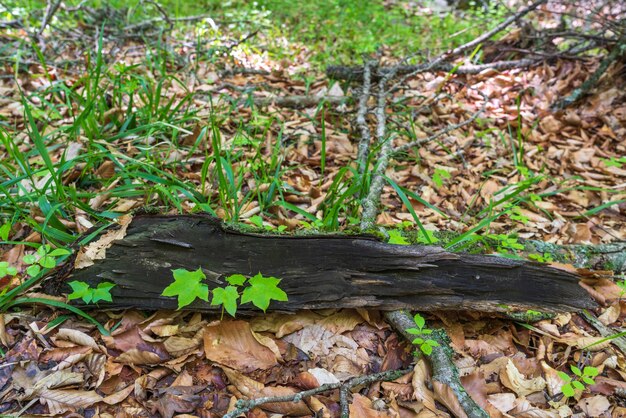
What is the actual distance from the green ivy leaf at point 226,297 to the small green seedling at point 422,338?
28.5 inches

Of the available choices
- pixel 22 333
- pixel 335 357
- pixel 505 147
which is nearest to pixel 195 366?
pixel 335 357

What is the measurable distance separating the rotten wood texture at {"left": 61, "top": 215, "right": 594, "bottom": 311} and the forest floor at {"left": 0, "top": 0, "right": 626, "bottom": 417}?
14cm

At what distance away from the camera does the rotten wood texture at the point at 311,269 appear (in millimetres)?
1807

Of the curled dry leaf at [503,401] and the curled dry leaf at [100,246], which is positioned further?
the curled dry leaf at [100,246]

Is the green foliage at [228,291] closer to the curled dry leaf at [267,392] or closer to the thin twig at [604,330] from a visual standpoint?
the curled dry leaf at [267,392]

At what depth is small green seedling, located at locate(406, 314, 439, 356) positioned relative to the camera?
1.70 m

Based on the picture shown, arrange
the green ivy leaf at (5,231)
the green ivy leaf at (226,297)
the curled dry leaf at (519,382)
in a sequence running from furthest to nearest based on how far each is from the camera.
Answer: the green ivy leaf at (5,231)
the curled dry leaf at (519,382)
the green ivy leaf at (226,297)

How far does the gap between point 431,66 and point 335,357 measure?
10.2ft

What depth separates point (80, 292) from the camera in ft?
5.71

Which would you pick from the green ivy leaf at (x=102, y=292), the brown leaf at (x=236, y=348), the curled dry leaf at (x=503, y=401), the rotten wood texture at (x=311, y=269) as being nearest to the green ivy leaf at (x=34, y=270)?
the rotten wood texture at (x=311, y=269)

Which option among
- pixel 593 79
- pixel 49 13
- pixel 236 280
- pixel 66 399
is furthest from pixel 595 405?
pixel 49 13

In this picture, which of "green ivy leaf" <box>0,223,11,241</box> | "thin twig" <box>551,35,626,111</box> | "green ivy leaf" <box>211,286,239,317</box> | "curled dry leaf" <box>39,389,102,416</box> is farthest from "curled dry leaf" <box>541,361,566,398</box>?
"thin twig" <box>551,35,626,111</box>

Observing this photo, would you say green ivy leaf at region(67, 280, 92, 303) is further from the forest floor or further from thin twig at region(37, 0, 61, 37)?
thin twig at region(37, 0, 61, 37)

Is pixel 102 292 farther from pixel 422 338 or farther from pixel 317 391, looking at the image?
pixel 422 338
